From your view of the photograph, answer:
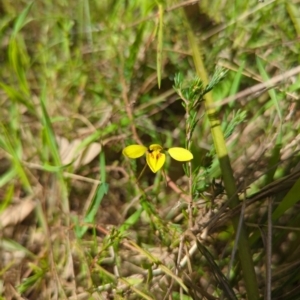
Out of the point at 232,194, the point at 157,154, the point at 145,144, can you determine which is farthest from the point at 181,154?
the point at 145,144

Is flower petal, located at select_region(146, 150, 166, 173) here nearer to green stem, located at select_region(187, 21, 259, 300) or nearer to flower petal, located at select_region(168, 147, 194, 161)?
flower petal, located at select_region(168, 147, 194, 161)

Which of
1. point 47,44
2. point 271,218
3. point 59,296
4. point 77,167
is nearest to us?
point 271,218

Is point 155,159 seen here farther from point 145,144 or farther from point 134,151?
point 145,144

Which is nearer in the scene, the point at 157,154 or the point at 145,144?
the point at 157,154

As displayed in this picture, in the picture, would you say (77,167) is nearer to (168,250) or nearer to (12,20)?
(168,250)

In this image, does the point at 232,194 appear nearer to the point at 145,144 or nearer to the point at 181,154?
the point at 181,154

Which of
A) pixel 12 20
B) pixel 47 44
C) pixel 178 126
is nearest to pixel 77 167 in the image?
pixel 178 126

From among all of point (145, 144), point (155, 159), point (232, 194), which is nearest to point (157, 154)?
point (155, 159)

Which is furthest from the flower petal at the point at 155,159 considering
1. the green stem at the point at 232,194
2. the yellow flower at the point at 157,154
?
the green stem at the point at 232,194

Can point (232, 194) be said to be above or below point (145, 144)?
below
